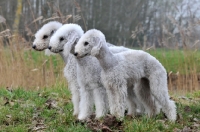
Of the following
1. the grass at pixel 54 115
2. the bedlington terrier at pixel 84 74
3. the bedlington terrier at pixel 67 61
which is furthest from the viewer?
the bedlington terrier at pixel 67 61

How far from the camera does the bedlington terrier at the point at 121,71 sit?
17.7ft

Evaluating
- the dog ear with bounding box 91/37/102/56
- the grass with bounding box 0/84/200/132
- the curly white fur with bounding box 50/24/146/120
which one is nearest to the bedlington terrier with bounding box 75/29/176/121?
the dog ear with bounding box 91/37/102/56

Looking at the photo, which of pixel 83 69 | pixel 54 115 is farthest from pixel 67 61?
pixel 54 115

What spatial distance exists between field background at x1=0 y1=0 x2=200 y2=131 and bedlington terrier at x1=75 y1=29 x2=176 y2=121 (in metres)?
0.29

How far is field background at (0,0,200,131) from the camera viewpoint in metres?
5.64

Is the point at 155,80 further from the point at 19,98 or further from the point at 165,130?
the point at 19,98

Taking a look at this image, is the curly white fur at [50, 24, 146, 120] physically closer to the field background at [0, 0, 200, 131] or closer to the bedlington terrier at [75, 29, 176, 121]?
the bedlington terrier at [75, 29, 176, 121]

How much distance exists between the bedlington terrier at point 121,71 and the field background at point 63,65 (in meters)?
0.29

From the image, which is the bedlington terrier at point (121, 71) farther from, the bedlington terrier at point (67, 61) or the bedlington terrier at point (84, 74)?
the bedlington terrier at point (67, 61)

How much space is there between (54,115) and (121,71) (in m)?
1.32

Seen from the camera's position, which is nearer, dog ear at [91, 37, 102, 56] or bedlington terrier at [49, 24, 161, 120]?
dog ear at [91, 37, 102, 56]

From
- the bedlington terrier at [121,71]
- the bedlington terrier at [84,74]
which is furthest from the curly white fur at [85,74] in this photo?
the bedlington terrier at [121,71]

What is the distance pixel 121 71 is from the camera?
18.4ft

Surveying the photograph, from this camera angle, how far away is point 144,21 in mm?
17781
